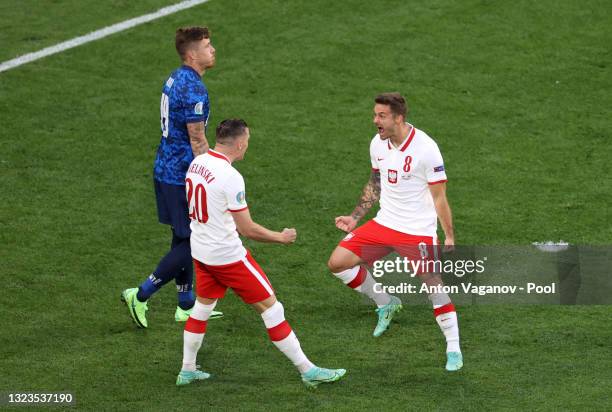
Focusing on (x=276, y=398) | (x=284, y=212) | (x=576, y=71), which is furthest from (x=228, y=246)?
(x=576, y=71)

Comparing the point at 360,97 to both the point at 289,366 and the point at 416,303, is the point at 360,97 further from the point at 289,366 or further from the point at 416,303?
the point at 289,366

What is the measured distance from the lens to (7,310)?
10.1m

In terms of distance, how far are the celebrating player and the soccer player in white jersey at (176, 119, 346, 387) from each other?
931 millimetres

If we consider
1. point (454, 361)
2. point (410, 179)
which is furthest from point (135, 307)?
point (454, 361)

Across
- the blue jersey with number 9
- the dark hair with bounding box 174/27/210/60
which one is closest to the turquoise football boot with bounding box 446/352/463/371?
the blue jersey with number 9

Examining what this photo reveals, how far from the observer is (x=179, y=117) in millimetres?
9484

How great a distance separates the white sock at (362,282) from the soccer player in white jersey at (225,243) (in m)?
1.25

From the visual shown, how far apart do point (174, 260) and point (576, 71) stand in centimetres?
720

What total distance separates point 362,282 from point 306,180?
9.29 feet

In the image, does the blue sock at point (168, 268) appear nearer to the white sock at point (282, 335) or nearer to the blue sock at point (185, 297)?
the blue sock at point (185, 297)

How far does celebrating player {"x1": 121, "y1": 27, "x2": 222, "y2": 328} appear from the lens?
939 cm

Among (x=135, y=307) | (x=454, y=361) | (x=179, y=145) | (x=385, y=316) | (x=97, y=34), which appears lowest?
(x=454, y=361)

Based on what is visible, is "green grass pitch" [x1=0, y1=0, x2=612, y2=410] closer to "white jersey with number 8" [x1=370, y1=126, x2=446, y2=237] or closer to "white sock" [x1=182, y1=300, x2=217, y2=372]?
"white sock" [x1=182, y1=300, x2=217, y2=372]

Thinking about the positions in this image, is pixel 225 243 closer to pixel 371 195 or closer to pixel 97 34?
pixel 371 195
